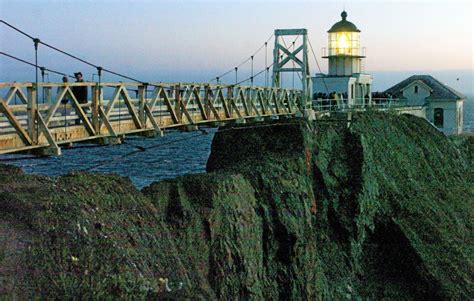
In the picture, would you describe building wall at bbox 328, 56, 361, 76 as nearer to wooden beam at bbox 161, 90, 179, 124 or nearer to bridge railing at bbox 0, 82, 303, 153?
bridge railing at bbox 0, 82, 303, 153

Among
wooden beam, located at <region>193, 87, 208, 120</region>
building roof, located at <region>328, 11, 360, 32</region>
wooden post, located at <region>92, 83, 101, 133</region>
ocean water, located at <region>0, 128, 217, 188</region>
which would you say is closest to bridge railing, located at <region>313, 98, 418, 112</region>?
building roof, located at <region>328, 11, 360, 32</region>

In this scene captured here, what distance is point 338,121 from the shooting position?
1387 inches

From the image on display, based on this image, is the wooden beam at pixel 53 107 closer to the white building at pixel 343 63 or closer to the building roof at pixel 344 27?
the white building at pixel 343 63

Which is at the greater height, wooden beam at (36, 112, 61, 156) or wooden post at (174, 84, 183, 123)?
wooden post at (174, 84, 183, 123)

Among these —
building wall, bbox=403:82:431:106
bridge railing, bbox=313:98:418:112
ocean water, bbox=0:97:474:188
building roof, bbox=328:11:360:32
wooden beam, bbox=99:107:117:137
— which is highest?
building roof, bbox=328:11:360:32

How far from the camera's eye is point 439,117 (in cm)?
7056

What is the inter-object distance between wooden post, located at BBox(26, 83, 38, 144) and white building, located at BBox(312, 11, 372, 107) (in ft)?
142

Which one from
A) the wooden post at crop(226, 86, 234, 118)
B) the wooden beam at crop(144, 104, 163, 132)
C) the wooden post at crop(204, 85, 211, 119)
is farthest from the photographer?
the wooden post at crop(226, 86, 234, 118)

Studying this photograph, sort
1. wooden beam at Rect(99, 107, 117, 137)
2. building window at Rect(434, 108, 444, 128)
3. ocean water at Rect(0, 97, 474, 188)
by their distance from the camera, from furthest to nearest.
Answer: building window at Rect(434, 108, 444, 128) → ocean water at Rect(0, 97, 474, 188) → wooden beam at Rect(99, 107, 117, 137)

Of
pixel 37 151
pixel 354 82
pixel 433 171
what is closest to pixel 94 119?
pixel 37 151

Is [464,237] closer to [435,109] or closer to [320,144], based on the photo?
[320,144]

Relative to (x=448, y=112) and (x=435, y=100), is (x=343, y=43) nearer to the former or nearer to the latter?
(x=435, y=100)

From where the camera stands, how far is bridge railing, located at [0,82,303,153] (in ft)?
51.0

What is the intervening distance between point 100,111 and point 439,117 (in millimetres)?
57289
